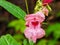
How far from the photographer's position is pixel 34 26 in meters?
1.41

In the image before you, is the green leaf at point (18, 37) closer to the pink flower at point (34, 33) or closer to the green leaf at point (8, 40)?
the green leaf at point (8, 40)

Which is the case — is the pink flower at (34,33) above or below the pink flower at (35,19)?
below

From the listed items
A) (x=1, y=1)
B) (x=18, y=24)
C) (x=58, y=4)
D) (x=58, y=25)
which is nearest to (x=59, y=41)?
(x=58, y=25)

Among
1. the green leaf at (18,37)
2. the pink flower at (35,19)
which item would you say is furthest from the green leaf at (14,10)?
the green leaf at (18,37)

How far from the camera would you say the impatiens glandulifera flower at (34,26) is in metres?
1.34

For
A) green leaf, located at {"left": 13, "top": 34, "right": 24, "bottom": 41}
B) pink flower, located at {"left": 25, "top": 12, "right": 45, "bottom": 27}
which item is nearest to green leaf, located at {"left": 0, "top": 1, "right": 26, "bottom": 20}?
pink flower, located at {"left": 25, "top": 12, "right": 45, "bottom": 27}

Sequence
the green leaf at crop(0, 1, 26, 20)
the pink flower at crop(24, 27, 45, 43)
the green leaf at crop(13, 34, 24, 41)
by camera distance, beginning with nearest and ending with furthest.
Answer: the pink flower at crop(24, 27, 45, 43) < the green leaf at crop(0, 1, 26, 20) < the green leaf at crop(13, 34, 24, 41)

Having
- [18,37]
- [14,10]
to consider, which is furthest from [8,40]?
[18,37]

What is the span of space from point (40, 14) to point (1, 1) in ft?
1.01

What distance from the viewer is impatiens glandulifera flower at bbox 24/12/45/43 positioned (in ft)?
4.40

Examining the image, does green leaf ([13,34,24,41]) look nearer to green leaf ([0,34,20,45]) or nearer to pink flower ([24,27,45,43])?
green leaf ([0,34,20,45])

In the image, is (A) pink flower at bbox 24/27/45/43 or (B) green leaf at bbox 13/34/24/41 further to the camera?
(B) green leaf at bbox 13/34/24/41

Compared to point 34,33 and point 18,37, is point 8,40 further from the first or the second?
point 18,37

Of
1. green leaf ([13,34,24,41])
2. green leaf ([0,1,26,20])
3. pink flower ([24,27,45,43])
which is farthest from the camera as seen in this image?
green leaf ([13,34,24,41])
